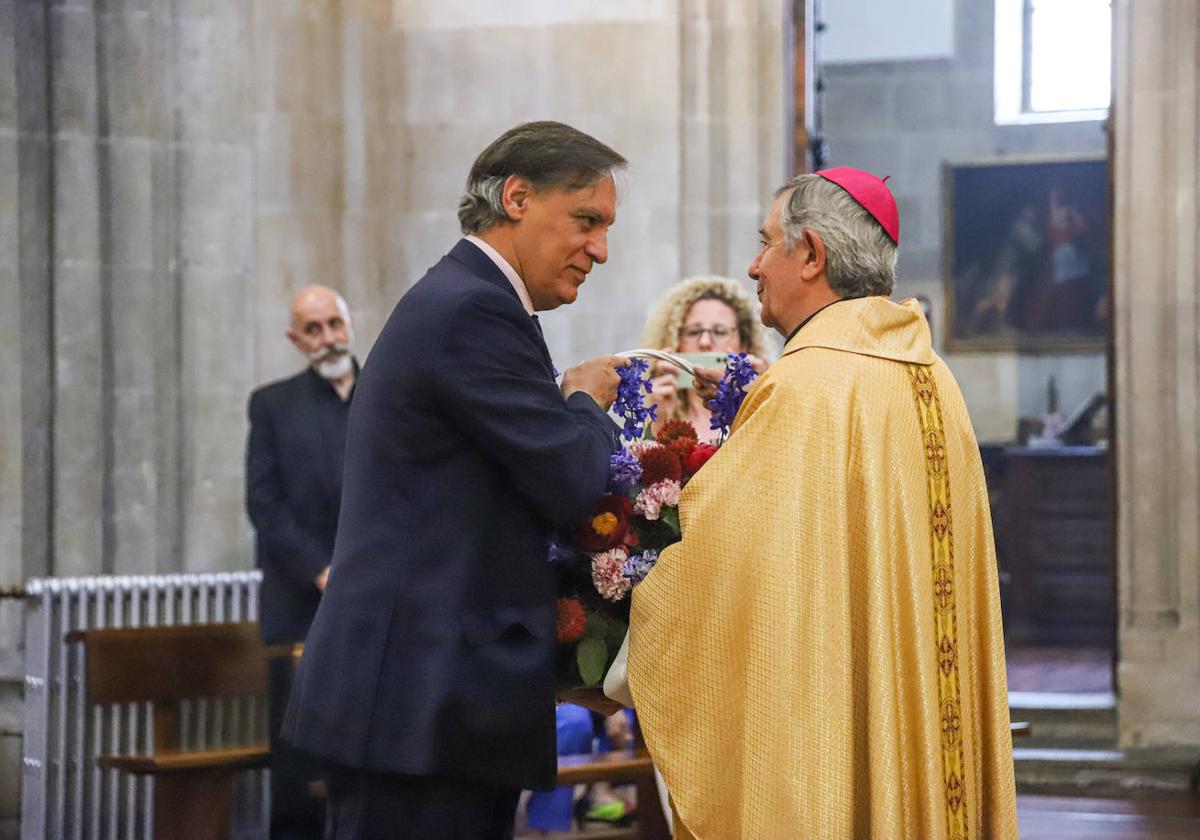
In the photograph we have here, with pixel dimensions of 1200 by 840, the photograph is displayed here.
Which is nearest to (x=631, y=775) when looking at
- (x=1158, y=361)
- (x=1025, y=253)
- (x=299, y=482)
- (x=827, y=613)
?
(x=299, y=482)

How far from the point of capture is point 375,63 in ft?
21.1

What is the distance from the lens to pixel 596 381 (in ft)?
8.62

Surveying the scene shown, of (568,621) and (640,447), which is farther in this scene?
(640,447)

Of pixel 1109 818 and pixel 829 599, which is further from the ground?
pixel 829 599

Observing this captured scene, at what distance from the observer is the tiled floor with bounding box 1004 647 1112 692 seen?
803cm

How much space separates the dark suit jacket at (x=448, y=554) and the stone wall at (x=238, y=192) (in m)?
3.70

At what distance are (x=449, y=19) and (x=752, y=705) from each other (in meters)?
4.60

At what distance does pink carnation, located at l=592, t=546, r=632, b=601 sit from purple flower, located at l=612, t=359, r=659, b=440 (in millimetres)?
298

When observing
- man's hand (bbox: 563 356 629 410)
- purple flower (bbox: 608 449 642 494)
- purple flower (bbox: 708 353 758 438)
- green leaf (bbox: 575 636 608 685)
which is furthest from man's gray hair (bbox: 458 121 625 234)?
green leaf (bbox: 575 636 608 685)

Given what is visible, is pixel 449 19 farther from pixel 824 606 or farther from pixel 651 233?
pixel 824 606

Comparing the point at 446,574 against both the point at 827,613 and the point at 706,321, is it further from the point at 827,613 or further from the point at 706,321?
the point at 706,321

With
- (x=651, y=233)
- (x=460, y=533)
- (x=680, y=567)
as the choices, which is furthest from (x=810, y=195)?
(x=651, y=233)

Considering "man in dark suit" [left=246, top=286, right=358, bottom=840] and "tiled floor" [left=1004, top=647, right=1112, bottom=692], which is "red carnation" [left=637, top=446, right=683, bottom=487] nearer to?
"man in dark suit" [left=246, top=286, right=358, bottom=840]

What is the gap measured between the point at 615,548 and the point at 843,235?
61cm
